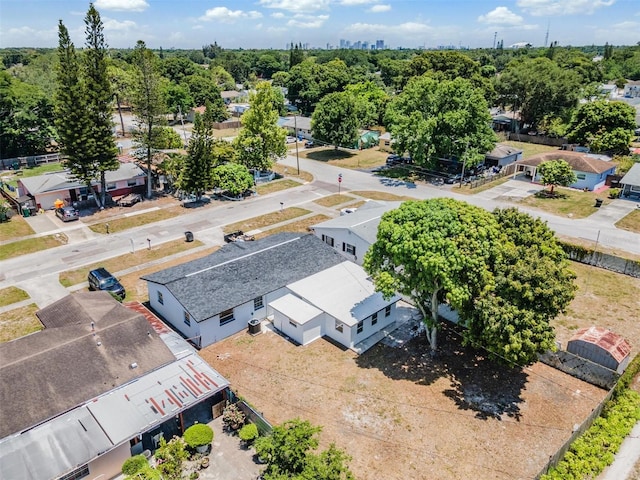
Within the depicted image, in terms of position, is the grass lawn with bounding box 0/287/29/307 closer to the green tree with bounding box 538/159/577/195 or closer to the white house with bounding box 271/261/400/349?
the white house with bounding box 271/261/400/349

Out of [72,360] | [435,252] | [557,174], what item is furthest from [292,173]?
[72,360]

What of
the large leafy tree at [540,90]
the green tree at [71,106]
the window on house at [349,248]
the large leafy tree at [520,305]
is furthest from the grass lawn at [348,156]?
the large leafy tree at [520,305]

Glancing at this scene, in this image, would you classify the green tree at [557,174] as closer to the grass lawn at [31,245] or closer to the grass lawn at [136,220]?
the grass lawn at [136,220]

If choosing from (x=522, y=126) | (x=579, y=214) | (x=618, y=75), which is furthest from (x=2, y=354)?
(x=618, y=75)

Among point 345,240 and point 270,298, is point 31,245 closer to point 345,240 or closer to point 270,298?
point 270,298

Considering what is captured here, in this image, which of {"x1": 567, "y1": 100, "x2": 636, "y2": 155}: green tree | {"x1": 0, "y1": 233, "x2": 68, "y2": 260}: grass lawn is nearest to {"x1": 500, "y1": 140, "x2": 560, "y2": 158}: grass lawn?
{"x1": 567, "y1": 100, "x2": 636, "y2": 155}: green tree

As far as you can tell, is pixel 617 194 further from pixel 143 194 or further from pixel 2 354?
pixel 2 354
